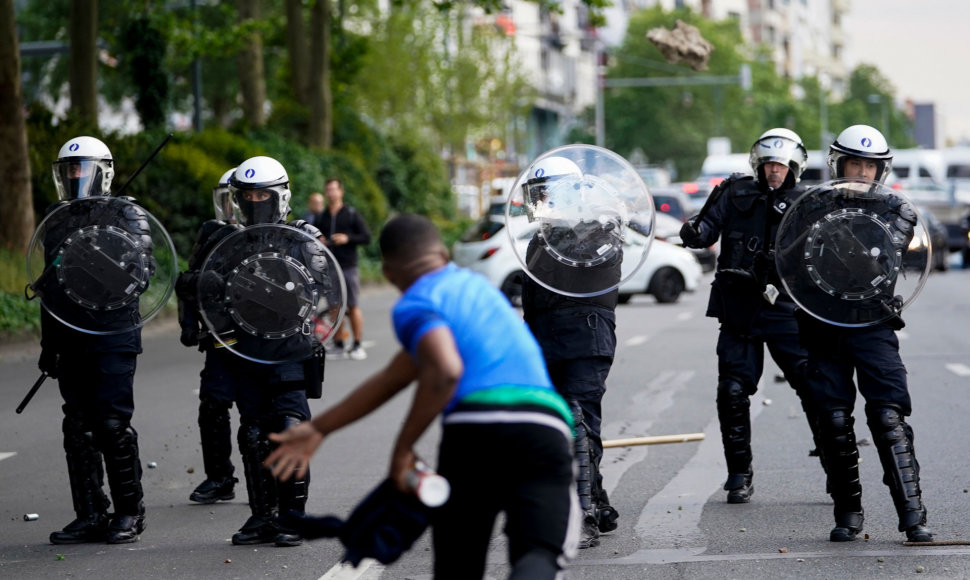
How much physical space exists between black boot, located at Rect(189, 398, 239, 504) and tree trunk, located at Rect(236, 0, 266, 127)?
67.0 ft

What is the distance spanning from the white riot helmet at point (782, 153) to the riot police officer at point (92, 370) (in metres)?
2.90

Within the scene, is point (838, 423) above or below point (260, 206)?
below

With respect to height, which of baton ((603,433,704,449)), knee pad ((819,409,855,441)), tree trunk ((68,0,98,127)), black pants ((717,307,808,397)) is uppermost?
tree trunk ((68,0,98,127))

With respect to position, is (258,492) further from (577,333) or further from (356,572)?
(577,333)

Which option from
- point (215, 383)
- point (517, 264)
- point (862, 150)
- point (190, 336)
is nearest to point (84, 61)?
point (517, 264)

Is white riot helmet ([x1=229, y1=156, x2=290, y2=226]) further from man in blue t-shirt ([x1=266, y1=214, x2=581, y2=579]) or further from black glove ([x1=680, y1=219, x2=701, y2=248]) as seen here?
man in blue t-shirt ([x1=266, y1=214, x2=581, y2=579])

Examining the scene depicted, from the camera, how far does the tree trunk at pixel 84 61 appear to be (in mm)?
21422

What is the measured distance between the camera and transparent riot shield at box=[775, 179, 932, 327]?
6691 millimetres

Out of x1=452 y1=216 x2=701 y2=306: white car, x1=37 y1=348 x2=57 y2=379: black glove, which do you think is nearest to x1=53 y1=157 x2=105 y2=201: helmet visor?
x1=37 y1=348 x2=57 y2=379: black glove

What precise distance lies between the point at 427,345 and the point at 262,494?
3025mm

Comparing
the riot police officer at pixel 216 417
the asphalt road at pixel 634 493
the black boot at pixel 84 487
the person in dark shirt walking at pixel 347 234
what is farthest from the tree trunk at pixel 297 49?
the black boot at pixel 84 487

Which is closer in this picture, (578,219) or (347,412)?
(347,412)

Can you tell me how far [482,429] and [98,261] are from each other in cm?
342

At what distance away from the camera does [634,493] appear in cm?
807
